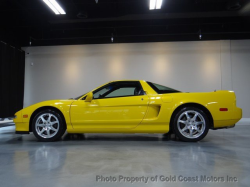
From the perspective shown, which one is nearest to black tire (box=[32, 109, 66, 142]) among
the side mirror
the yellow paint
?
the yellow paint

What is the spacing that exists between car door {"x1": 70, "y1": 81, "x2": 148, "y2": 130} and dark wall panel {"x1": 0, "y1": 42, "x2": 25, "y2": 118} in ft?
19.3

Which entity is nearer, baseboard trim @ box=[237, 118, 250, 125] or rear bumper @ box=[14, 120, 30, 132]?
rear bumper @ box=[14, 120, 30, 132]

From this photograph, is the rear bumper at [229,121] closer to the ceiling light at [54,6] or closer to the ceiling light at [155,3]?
the ceiling light at [155,3]

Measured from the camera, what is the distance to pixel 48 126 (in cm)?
360

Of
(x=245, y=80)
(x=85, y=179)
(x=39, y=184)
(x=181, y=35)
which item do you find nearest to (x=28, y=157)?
(x=39, y=184)

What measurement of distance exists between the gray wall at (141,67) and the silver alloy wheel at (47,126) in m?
5.13

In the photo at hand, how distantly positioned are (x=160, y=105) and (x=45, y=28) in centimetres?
669

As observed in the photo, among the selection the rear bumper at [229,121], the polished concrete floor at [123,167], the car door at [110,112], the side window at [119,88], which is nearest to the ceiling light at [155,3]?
the side window at [119,88]

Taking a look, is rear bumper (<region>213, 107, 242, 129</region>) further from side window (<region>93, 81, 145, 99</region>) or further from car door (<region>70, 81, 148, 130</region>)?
side window (<region>93, 81, 145, 99</region>)

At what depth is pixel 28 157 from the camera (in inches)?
98.0

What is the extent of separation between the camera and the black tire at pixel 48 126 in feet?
11.7

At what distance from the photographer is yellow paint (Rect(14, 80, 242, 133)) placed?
344 centimetres

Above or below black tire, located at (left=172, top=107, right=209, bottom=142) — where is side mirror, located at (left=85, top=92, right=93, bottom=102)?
above

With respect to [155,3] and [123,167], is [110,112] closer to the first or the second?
[123,167]
